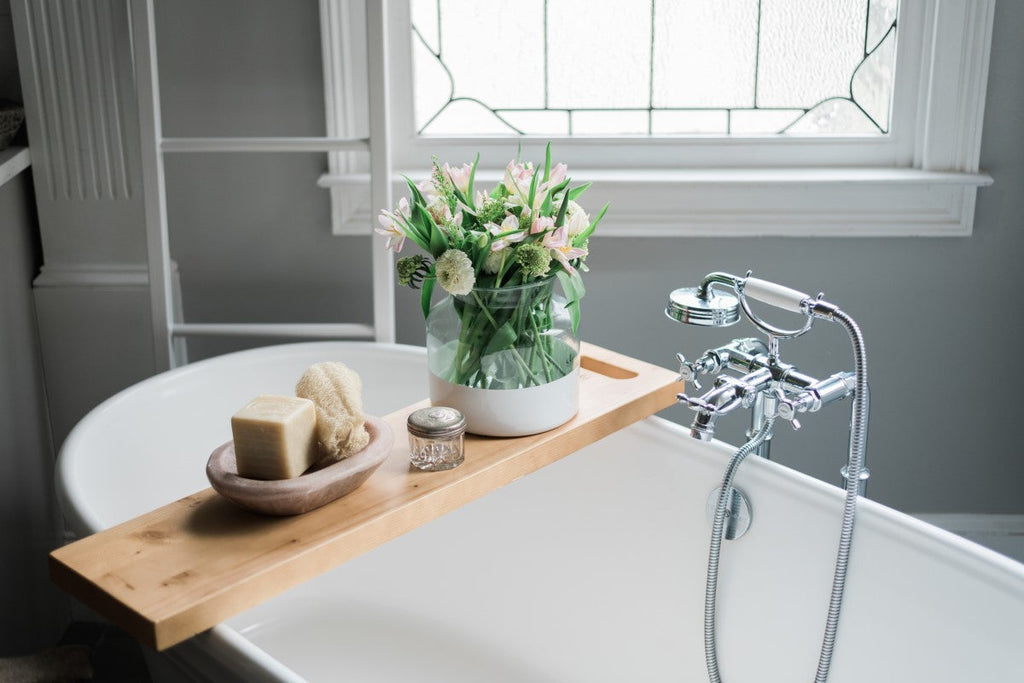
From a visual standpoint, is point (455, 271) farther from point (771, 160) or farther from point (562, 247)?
point (771, 160)

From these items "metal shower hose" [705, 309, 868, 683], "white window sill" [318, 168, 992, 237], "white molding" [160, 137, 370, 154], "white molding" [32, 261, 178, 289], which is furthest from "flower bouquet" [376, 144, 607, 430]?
"white molding" [32, 261, 178, 289]

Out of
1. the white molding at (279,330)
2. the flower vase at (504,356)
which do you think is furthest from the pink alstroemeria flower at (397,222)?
the white molding at (279,330)

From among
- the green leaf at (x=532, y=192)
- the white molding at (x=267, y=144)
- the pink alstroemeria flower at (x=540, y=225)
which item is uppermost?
the white molding at (x=267, y=144)

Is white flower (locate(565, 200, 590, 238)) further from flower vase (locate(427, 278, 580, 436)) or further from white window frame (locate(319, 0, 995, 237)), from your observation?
white window frame (locate(319, 0, 995, 237))

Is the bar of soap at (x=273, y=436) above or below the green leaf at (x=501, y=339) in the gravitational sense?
below

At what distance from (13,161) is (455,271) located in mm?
1205

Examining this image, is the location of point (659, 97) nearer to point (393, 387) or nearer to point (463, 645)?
point (393, 387)

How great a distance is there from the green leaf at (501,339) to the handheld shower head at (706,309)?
0.86ft

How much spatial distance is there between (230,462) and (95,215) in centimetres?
118

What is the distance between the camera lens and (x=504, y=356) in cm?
145

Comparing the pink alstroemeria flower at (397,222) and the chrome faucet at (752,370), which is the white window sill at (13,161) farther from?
the chrome faucet at (752,370)

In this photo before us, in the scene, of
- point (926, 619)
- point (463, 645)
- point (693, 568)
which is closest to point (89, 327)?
point (463, 645)

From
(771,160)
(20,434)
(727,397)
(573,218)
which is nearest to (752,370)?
(727,397)

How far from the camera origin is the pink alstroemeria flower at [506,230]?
1.36m
